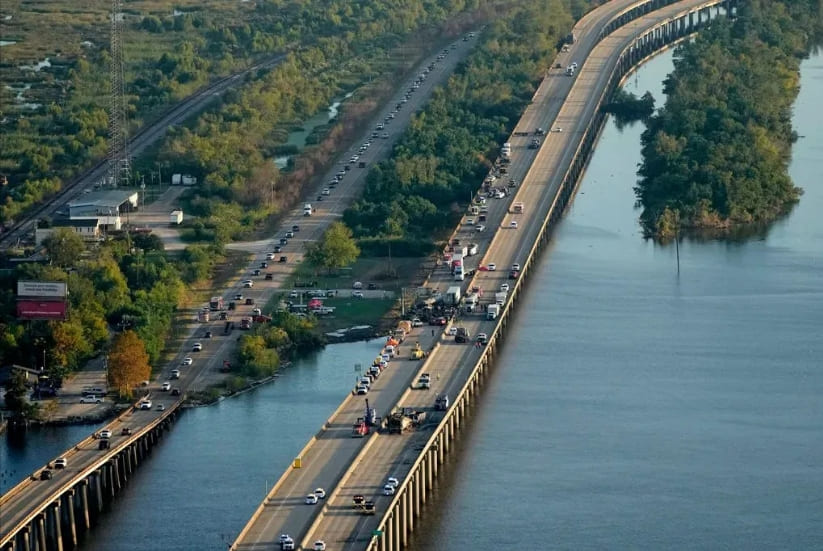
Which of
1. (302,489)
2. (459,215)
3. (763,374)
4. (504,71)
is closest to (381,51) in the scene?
(504,71)

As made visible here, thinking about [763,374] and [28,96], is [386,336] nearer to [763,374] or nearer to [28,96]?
[763,374]

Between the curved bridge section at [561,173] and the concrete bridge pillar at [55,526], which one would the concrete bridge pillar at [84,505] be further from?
the curved bridge section at [561,173]

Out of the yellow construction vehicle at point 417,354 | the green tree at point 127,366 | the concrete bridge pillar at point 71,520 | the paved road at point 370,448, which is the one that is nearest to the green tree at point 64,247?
the paved road at point 370,448

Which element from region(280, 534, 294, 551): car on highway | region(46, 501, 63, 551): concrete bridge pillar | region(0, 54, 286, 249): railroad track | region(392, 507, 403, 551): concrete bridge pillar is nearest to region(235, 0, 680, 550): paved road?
region(280, 534, 294, 551): car on highway

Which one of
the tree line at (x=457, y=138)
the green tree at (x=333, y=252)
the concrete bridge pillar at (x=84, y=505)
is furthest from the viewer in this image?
the tree line at (x=457, y=138)

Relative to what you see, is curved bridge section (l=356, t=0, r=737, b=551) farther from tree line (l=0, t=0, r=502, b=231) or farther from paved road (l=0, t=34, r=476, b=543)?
tree line (l=0, t=0, r=502, b=231)

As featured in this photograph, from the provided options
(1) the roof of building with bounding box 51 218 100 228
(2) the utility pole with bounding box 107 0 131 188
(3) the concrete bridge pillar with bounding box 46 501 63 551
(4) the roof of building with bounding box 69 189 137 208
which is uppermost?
(2) the utility pole with bounding box 107 0 131 188
